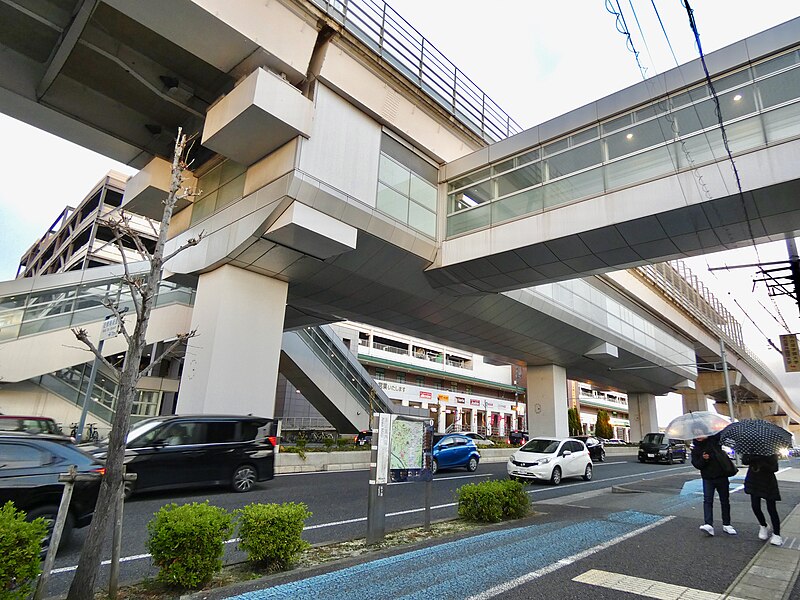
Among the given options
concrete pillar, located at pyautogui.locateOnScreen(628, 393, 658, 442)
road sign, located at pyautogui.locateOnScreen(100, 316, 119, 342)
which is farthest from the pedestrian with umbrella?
concrete pillar, located at pyautogui.locateOnScreen(628, 393, 658, 442)

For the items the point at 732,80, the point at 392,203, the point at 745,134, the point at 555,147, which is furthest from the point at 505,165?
the point at 745,134

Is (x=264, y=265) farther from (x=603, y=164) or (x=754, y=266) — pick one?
(x=754, y=266)

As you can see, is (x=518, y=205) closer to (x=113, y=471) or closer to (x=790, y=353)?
(x=113, y=471)

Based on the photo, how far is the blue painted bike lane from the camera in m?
4.65

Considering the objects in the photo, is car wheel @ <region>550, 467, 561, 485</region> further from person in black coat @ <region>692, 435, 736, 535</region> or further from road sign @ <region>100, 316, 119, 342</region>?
road sign @ <region>100, 316, 119, 342</region>

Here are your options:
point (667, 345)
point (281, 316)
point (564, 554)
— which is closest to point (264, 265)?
point (281, 316)

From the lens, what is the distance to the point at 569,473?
661 inches

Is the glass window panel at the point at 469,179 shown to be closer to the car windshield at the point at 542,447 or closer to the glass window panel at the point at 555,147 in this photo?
the glass window panel at the point at 555,147

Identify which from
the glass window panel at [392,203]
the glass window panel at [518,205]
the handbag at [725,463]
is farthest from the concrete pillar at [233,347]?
the handbag at [725,463]

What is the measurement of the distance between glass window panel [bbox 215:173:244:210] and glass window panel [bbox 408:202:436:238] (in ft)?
18.8

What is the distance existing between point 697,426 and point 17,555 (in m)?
9.03

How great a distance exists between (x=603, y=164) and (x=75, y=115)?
17.0 meters

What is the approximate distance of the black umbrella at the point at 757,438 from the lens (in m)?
6.99

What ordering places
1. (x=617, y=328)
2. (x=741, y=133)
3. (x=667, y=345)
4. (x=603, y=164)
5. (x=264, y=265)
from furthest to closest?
(x=667, y=345) < (x=617, y=328) < (x=264, y=265) < (x=603, y=164) < (x=741, y=133)
